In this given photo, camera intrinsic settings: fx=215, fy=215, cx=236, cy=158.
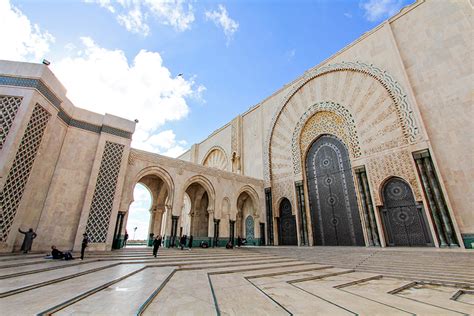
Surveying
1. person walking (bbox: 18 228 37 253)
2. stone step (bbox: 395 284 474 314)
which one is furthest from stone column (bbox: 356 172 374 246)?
person walking (bbox: 18 228 37 253)

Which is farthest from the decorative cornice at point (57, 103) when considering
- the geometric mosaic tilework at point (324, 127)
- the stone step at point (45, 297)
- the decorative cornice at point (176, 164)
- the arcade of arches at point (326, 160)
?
the geometric mosaic tilework at point (324, 127)

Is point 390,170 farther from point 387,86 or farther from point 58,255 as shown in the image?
point 58,255

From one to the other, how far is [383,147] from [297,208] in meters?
3.92

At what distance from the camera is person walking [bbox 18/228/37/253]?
16.0ft

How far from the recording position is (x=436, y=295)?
95.6 inches

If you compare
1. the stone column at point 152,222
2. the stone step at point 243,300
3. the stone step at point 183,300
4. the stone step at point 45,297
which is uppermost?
the stone column at point 152,222

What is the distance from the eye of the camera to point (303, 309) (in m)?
1.74

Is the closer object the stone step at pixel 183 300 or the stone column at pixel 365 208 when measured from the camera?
the stone step at pixel 183 300

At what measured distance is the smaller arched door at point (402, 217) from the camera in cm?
609

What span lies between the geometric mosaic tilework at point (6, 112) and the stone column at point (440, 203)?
34.9 ft

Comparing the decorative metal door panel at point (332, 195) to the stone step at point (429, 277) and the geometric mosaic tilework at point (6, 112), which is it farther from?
the geometric mosaic tilework at point (6, 112)

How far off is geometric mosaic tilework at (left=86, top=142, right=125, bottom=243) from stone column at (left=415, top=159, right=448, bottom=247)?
894cm

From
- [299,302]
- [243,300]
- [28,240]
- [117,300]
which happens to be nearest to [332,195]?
[299,302]

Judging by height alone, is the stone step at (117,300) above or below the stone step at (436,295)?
above
